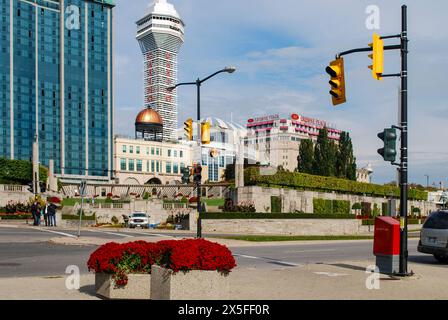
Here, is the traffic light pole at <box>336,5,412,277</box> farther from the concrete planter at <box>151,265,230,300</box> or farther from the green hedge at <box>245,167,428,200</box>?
the green hedge at <box>245,167,428,200</box>

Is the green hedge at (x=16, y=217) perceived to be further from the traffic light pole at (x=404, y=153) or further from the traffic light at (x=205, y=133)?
the traffic light pole at (x=404, y=153)

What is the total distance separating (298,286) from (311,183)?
48.9 metres

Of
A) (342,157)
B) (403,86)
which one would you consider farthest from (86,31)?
(403,86)

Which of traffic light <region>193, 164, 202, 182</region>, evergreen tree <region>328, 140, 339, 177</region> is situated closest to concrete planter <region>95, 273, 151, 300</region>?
traffic light <region>193, 164, 202, 182</region>

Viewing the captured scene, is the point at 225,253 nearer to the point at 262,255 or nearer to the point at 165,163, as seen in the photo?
the point at 262,255

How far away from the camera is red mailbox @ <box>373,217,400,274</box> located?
14633 millimetres

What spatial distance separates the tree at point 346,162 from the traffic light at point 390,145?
228 ft

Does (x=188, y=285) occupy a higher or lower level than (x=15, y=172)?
lower

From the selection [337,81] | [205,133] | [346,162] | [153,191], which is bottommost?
[153,191]

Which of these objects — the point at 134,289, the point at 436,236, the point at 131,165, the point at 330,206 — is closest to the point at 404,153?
the point at 436,236

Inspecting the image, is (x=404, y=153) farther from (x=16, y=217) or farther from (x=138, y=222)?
(x=16, y=217)

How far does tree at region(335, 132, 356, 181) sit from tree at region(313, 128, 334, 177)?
184 centimetres

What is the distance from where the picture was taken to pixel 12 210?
52719 mm

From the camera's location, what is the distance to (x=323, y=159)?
81.8 meters
